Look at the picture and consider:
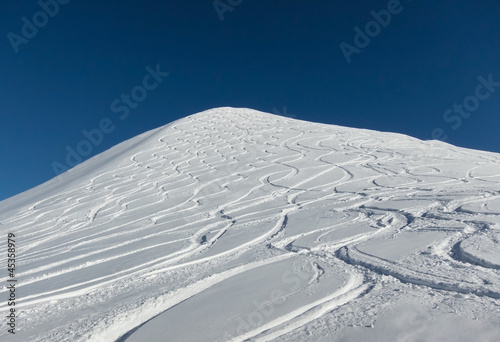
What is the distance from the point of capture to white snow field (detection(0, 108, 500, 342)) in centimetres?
222

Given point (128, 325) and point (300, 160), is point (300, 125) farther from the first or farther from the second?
point (128, 325)

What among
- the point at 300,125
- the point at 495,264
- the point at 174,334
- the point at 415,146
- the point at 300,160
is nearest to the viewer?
the point at 174,334

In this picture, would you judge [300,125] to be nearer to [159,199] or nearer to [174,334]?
[159,199]

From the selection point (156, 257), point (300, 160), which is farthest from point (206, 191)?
point (156, 257)

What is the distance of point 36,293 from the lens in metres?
3.14

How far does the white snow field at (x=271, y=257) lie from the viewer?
7.29 feet

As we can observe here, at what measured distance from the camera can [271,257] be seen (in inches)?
131

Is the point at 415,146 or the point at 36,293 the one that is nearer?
the point at 36,293

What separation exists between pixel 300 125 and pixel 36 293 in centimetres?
1200

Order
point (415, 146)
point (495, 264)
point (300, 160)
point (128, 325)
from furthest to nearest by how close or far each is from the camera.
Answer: point (415, 146) < point (300, 160) < point (495, 264) < point (128, 325)

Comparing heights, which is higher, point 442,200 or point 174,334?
point 174,334

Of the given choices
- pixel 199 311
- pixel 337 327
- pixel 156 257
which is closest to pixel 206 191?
pixel 156 257

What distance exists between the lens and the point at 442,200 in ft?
15.5

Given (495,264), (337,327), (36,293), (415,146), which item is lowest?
(415,146)
